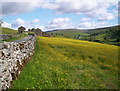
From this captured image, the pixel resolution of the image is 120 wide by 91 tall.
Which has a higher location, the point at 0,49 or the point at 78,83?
the point at 0,49

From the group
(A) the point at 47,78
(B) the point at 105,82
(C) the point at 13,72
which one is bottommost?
(B) the point at 105,82

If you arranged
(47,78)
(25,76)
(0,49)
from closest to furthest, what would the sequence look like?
(0,49) → (25,76) → (47,78)

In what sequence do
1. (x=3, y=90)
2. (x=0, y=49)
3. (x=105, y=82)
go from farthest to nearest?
(x=105, y=82), (x=0, y=49), (x=3, y=90)

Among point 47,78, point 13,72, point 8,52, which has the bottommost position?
point 47,78

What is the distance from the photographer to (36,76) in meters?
14.3

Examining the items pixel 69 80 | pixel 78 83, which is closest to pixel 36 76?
pixel 69 80

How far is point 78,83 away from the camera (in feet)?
47.8

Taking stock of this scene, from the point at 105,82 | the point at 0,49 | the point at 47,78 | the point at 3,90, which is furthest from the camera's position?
the point at 105,82

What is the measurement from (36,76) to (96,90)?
7.29m

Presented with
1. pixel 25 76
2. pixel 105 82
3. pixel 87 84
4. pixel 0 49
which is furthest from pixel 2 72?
pixel 105 82

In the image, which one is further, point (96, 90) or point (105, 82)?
point (105, 82)

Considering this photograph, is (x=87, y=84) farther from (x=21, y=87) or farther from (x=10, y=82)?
(x=10, y=82)

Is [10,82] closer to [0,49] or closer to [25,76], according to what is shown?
[25,76]

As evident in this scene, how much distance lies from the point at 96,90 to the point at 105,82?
3.27m
